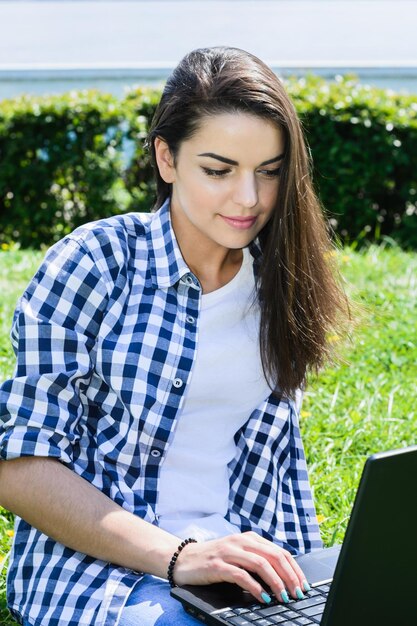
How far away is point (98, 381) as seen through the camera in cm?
223

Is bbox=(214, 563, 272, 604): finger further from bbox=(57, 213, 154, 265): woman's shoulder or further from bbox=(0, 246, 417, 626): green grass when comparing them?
bbox=(0, 246, 417, 626): green grass

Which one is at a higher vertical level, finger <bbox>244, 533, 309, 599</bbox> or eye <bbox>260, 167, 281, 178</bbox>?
eye <bbox>260, 167, 281, 178</bbox>

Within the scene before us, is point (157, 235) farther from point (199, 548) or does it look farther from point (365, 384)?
point (365, 384)

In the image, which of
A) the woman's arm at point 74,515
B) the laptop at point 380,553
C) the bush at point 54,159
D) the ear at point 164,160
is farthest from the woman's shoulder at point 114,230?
the bush at point 54,159

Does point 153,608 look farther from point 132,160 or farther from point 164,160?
point 132,160

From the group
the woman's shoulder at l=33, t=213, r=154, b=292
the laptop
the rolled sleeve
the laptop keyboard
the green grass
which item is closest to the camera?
the laptop

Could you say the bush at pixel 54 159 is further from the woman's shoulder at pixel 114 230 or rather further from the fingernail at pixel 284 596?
the fingernail at pixel 284 596

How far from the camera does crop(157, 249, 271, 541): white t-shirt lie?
229cm

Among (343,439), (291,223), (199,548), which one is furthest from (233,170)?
(343,439)

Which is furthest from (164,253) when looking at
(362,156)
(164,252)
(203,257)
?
(362,156)

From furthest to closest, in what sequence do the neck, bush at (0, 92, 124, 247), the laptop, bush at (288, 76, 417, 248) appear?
1. bush at (0, 92, 124, 247)
2. bush at (288, 76, 417, 248)
3. the neck
4. the laptop

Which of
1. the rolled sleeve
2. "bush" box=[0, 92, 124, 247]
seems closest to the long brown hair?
the rolled sleeve

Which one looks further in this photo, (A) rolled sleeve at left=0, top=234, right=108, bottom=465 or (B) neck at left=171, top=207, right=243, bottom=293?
(B) neck at left=171, top=207, right=243, bottom=293

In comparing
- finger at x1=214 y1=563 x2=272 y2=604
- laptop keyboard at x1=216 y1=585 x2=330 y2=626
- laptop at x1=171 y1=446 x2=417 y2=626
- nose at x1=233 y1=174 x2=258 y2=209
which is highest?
nose at x1=233 y1=174 x2=258 y2=209
